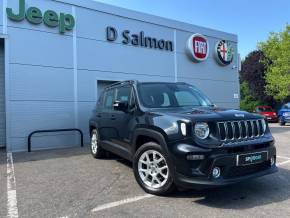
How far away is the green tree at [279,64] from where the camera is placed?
3200cm

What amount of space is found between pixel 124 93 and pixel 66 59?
19.5 feet

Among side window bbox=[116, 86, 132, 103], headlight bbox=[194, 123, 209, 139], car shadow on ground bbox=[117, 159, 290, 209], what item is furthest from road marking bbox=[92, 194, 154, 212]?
side window bbox=[116, 86, 132, 103]

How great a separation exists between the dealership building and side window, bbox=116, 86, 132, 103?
16.9 feet

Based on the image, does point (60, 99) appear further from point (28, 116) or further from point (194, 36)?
point (194, 36)

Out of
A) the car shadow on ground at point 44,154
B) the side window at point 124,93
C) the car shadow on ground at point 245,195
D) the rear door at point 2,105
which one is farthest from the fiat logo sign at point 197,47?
the car shadow on ground at point 245,195

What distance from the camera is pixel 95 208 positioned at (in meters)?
5.09

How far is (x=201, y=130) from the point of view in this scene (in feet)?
16.8

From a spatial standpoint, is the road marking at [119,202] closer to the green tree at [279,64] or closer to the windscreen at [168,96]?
the windscreen at [168,96]

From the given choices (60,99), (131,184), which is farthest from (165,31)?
(131,184)

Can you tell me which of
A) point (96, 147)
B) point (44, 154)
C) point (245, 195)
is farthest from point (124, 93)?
point (44, 154)

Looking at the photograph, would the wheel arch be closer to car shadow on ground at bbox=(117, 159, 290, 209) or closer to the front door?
the front door

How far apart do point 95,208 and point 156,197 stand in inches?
39.2

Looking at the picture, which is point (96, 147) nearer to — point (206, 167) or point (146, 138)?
point (146, 138)

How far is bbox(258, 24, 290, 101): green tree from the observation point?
1260 inches
